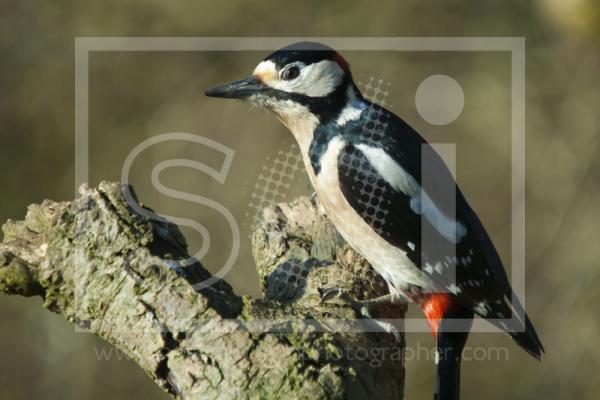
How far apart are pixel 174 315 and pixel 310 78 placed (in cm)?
120

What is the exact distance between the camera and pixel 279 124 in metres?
5.35

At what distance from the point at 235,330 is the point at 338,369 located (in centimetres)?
31

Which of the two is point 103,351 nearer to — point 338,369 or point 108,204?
point 108,204

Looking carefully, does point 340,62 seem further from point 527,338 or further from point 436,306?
point 527,338

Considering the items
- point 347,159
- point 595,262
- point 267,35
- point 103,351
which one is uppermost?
point 267,35

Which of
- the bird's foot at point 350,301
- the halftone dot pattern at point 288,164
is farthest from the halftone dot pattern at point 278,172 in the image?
the bird's foot at point 350,301

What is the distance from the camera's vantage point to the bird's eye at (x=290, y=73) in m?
3.24

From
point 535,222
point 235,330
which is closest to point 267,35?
point 535,222

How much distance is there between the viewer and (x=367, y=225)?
3.20 meters

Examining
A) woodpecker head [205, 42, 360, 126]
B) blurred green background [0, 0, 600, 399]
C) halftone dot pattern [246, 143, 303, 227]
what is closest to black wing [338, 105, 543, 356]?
woodpecker head [205, 42, 360, 126]

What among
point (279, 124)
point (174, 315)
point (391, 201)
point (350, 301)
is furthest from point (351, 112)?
point (279, 124)

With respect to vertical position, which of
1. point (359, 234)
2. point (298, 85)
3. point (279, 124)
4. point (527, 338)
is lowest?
point (527, 338)

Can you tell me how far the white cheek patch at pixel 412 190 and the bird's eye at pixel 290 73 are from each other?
14.4 inches

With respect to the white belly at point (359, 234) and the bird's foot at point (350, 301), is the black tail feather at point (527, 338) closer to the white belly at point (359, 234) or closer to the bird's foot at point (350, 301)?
the white belly at point (359, 234)
